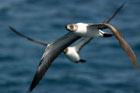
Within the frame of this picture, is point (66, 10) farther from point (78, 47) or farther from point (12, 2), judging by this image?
point (78, 47)

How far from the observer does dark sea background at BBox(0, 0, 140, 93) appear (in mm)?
26156

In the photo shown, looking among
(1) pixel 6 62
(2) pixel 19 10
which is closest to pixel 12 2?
(2) pixel 19 10

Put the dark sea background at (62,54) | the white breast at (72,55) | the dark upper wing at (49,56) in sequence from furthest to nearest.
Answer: the dark sea background at (62,54) → the white breast at (72,55) → the dark upper wing at (49,56)

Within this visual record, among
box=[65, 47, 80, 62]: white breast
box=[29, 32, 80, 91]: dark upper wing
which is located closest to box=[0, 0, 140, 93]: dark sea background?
box=[65, 47, 80, 62]: white breast

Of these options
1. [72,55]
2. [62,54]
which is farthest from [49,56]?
[62,54]

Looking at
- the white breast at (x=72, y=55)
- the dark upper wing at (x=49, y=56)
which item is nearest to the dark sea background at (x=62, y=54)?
the white breast at (x=72, y=55)

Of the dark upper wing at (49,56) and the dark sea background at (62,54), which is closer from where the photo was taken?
the dark upper wing at (49,56)

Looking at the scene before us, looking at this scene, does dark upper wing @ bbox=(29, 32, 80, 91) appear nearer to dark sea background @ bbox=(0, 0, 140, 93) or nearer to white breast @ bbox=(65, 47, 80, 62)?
white breast @ bbox=(65, 47, 80, 62)

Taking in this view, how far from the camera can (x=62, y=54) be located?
27297mm

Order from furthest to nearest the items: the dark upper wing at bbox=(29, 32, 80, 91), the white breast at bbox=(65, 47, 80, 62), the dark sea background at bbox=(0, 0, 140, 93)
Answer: the dark sea background at bbox=(0, 0, 140, 93), the white breast at bbox=(65, 47, 80, 62), the dark upper wing at bbox=(29, 32, 80, 91)

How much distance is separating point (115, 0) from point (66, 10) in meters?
3.94

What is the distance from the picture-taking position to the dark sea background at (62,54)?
26156 mm

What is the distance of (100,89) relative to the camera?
26.0 meters

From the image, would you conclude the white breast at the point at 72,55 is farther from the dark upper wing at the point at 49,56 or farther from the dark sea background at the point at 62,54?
the dark sea background at the point at 62,54
